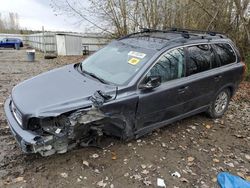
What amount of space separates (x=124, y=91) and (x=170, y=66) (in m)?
1.08

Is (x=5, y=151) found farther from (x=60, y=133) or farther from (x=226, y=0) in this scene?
(x=226, y=0)

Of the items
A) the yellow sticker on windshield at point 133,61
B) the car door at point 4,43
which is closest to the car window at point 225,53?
the yellow sticker on windshield at point 133,61

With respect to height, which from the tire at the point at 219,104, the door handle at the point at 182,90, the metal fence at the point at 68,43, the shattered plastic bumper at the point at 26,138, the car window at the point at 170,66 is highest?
the car window at the point at 170,66

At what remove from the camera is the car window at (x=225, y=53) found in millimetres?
5084

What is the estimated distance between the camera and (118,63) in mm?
4117

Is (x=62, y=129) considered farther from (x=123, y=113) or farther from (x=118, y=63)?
(x=118, y=63)

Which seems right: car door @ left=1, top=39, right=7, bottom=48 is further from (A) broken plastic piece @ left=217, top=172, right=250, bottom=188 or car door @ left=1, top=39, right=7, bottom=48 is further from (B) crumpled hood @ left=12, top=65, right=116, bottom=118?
(A) broken plastic piece @ left=217, top=172, right=250, bottom=188

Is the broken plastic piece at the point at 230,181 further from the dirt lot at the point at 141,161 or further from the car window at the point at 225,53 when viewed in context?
the car window at the point at 225,53

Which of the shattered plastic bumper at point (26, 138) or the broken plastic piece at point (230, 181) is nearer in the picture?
the shattered plastic bumper at point (26, 138)

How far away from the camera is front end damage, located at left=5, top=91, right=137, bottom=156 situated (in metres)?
2.99

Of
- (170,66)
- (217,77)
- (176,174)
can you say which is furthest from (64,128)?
(217,77)

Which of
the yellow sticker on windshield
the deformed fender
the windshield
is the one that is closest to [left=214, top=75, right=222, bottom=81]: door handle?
the windshield

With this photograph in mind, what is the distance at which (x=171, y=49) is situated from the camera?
4160 millimetres

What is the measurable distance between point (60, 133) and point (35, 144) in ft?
1.09
